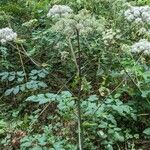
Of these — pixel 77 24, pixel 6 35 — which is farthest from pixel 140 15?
pixel 6 35

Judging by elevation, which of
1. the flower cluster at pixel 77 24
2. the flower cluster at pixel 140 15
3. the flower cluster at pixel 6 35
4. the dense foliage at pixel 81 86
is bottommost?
the dense foliage at pixel 81 86

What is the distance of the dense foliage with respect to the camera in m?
3.04

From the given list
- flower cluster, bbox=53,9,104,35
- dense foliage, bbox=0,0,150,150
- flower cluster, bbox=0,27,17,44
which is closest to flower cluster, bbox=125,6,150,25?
dense foliage, bbox=0,0,150,150

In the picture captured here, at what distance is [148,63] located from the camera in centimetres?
434

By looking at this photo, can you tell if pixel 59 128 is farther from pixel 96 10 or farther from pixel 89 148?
pixel 96 10

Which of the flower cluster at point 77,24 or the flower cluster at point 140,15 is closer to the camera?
the flower cluster at point 77,24

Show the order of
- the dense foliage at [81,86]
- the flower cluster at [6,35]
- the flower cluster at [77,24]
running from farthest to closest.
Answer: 1. the dense foliage at [81,86]
2. the flower cluster at [6,35]
3. the flower cluster at [77,24]

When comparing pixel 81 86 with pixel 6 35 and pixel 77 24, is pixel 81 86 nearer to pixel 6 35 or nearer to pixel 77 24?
pixel 6 35

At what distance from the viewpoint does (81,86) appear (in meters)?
3.76

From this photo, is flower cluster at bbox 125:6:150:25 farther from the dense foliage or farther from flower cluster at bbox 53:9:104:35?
flower cluster at bbox 53:9:104:35

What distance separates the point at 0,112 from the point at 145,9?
1.85 meters

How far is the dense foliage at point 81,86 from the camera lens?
9.99 feet

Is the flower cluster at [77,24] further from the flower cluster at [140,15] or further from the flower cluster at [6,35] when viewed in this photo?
the flower cluster at [140,15]

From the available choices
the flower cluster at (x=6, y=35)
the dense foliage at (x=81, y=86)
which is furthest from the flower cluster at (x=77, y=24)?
the flower cluster at (x=6, y=35)
